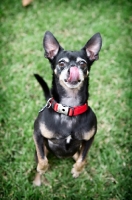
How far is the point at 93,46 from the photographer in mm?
3092

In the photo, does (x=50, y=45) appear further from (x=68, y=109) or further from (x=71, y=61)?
(x=68, y=109)

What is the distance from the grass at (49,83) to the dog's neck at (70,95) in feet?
3.62

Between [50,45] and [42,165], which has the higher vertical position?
[50,45]

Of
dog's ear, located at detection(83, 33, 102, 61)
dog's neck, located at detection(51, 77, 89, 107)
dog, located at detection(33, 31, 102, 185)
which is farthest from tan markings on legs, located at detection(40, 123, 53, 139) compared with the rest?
dog's ear, located at detection(83, 33, 102, 61)

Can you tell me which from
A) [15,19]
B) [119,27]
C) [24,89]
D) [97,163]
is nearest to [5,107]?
[24,89]

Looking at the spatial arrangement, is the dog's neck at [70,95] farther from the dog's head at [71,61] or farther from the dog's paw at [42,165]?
the dog's paw at [42,165]

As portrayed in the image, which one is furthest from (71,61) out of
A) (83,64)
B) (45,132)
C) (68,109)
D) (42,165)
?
(42,165)

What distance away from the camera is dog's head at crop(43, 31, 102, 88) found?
2.70m

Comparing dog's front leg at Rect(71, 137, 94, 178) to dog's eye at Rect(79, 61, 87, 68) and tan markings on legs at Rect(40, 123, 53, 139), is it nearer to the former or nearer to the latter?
tan markings on legs at Rect(40, 123, 53, 139)

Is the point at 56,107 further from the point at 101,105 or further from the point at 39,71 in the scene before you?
the point at 39,71

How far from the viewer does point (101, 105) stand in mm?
4238

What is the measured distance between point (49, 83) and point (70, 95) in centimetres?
158

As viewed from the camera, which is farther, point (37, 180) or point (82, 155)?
point (37, 180)

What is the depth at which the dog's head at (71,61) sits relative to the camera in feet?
8.86
